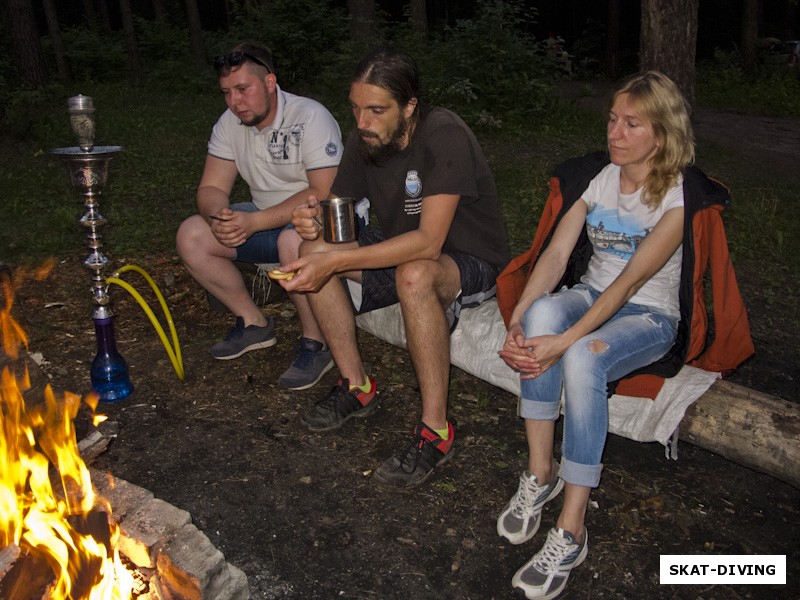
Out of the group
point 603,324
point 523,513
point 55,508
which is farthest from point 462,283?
point 55,508

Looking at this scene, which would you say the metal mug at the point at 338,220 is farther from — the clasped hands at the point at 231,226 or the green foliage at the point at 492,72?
the green foliage at the point at 492,72

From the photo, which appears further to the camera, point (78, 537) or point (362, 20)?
point (362, 20)

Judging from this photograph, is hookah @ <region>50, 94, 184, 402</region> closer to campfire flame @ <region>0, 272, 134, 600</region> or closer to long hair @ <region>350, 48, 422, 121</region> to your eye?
campfire flame @ <region>0, 272, 134, 600</region>

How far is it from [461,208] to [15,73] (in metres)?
13.4

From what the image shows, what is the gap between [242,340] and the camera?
4312 millimetres

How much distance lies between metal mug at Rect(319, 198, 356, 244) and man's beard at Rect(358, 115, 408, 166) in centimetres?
26

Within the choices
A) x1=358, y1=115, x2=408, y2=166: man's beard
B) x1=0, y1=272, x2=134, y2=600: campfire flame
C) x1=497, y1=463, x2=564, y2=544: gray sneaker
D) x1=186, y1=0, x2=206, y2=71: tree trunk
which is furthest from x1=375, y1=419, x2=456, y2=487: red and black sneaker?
x1=186, y1=0, x2=206, y2=71: tree trunk

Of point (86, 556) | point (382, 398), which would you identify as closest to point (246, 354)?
point (382, 398)

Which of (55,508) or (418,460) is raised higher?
(55,508)

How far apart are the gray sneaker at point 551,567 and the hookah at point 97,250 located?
6.99ft

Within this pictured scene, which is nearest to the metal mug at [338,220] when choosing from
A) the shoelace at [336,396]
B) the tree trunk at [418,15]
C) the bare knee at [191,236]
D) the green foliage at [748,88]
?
the shoelace at [336,396]

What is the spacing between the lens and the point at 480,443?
11.4 feet

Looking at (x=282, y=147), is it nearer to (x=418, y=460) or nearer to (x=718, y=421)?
(x=418, y=460)

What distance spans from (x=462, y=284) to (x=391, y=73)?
39.9 inches
